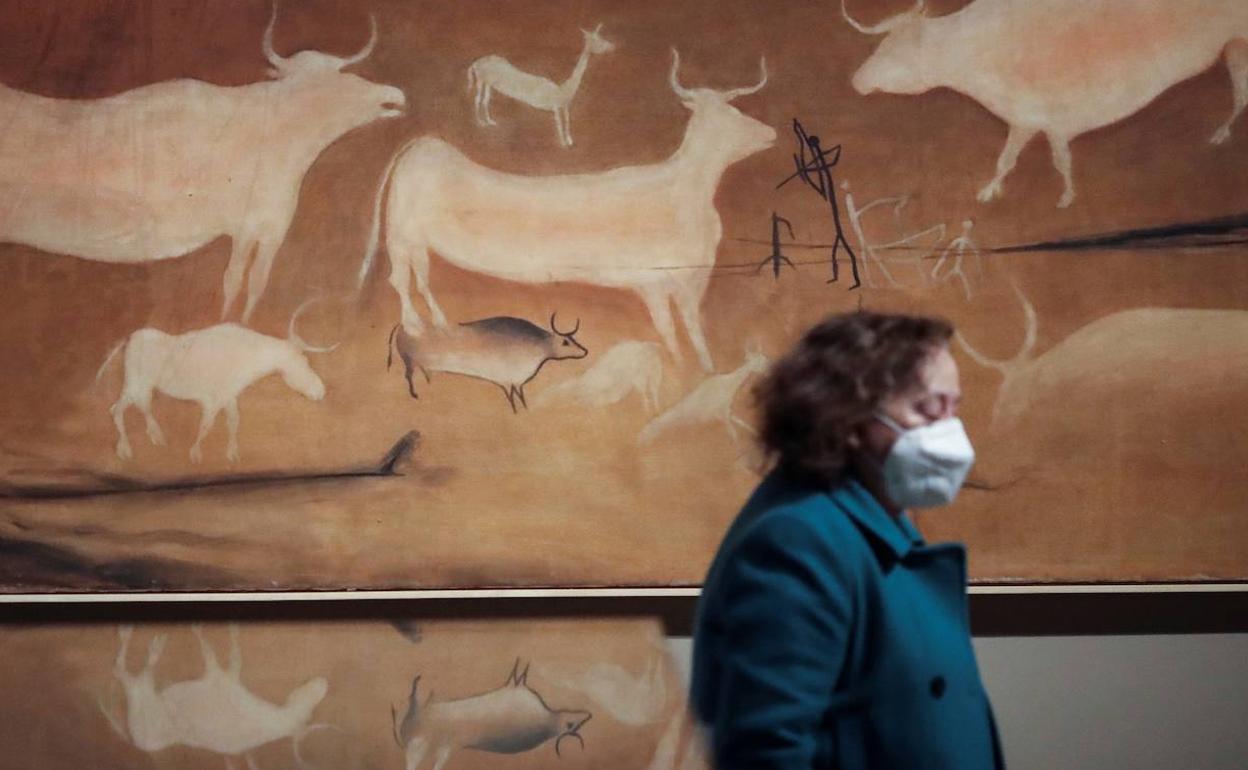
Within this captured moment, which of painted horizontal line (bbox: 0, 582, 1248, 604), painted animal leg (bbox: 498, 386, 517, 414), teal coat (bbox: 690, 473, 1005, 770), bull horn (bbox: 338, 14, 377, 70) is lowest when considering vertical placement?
painted horizontal line (bbox: 0, 582, 1248, 604)

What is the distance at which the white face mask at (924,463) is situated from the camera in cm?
220

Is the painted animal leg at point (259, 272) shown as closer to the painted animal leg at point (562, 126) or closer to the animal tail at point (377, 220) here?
the animal tail at point (377, 220)

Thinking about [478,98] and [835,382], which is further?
[478,98]

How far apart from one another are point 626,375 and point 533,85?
83 cm

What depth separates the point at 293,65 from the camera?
398 centimetres

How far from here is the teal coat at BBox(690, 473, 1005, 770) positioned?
2.04 metres

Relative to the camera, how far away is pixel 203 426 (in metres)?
3.96

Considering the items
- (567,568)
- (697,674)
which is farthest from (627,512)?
(697,674)

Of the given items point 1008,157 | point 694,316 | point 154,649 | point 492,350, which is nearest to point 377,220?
point 492,350

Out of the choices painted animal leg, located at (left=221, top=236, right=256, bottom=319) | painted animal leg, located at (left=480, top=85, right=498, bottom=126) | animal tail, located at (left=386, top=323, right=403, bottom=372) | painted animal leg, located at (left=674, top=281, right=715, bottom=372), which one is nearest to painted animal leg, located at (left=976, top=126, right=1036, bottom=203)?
painted animal leg, located at (left=674, top=281, right=715, bottom=372)

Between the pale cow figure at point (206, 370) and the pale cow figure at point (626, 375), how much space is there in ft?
2.46

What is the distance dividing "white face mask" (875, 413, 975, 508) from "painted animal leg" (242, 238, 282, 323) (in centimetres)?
226

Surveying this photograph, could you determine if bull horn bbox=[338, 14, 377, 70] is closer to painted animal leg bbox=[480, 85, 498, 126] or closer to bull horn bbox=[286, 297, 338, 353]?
painted animal leg bbox=[480, 85, 498, 126]

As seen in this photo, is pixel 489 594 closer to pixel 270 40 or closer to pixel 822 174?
pixel 822 174
